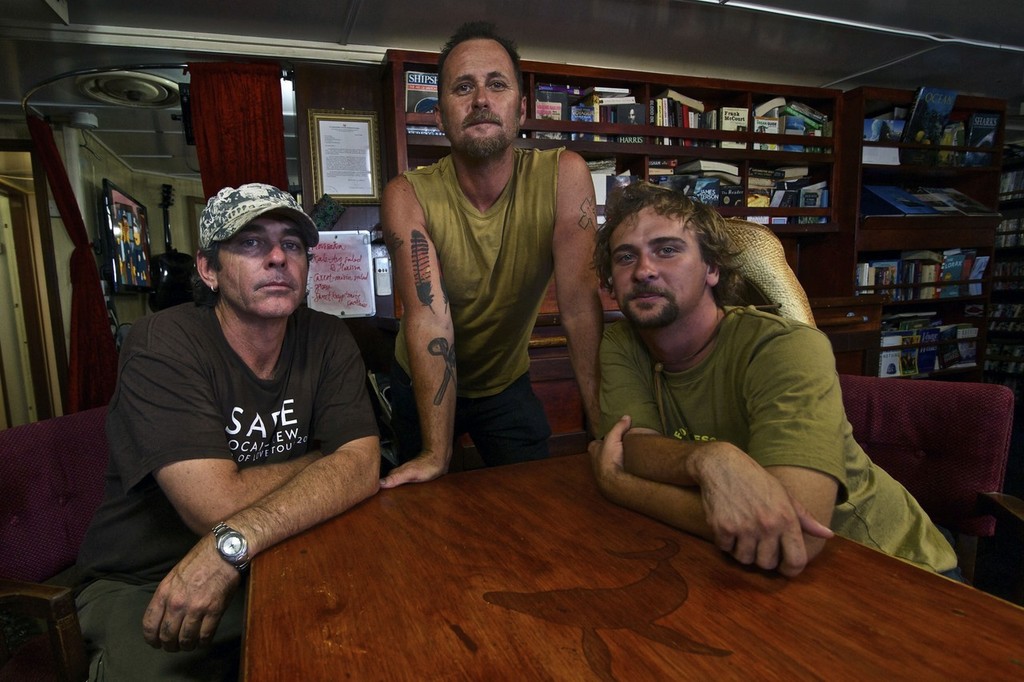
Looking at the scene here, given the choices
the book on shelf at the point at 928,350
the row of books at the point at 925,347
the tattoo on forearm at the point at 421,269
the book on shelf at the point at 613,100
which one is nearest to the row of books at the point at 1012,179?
the row of books at the point at 925,347

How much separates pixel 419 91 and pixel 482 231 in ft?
6.04

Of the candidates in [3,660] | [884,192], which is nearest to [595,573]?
[3,660]

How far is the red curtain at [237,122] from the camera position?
3.25 m

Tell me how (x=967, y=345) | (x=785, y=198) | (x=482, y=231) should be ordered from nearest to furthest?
(x=482, y=231) → (x=785, y=198) → (x=967, y=345)

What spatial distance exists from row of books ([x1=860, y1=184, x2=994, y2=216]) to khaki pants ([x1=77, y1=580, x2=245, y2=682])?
4.44 metres

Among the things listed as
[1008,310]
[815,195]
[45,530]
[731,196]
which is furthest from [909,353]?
[45,530]

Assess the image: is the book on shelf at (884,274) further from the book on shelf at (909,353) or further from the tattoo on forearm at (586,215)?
the tattoo on forearm at (586,215)

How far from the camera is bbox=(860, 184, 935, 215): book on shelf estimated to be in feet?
13.2

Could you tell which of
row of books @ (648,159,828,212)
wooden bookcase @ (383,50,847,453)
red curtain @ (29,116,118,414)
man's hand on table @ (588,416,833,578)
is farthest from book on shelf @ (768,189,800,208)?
red curtain @ (29,116,118,414)

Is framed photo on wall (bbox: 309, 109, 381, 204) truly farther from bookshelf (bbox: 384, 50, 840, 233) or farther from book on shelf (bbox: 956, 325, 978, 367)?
book on shelf (bbox: 956, 325, 978, 367)

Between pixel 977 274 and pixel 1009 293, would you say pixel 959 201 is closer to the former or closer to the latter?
pixel 977 274

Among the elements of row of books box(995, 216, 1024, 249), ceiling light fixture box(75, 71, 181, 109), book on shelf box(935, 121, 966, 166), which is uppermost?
ceiling light fixture box(75, 71, 181, 109)

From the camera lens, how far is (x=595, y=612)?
679 millimetres

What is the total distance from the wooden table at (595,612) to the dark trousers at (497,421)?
31.6 inches
